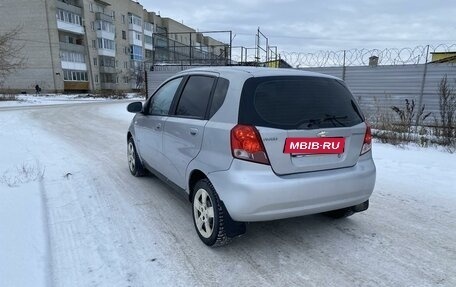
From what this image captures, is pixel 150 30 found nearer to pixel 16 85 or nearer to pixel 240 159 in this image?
pixel 16 85

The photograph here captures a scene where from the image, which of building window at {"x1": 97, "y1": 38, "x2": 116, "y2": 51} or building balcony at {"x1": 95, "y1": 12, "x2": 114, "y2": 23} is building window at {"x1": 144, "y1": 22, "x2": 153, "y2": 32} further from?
building balcony at {"x1": 95, "y1": 12, "x2": 114, "y2": 23}

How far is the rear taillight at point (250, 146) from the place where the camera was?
2.92 metres

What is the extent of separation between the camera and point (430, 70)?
1153cm

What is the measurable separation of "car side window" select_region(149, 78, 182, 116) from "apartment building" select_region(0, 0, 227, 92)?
37.4 metres

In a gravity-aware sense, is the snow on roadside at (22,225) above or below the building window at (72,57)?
below

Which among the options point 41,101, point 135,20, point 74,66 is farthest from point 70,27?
point 41,101

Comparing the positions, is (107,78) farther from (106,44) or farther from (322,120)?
(322,120)

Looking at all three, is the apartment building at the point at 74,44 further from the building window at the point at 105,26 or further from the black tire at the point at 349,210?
the black tire at the point at 349,210

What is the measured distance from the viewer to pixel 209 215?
3307 millimetres

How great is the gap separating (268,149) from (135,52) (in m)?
69.3

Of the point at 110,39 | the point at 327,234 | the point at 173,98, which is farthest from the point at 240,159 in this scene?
the point at 110,39

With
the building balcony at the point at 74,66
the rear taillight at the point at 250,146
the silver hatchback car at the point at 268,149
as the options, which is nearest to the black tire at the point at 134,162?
the silver hatchback car at the point at 268,149

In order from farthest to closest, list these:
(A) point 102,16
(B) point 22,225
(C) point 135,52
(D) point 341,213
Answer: (C) point 135,52 < (A) point 102,16 < (D) point 341,213 < (B) point 22,225

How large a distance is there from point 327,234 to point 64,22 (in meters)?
56.5
